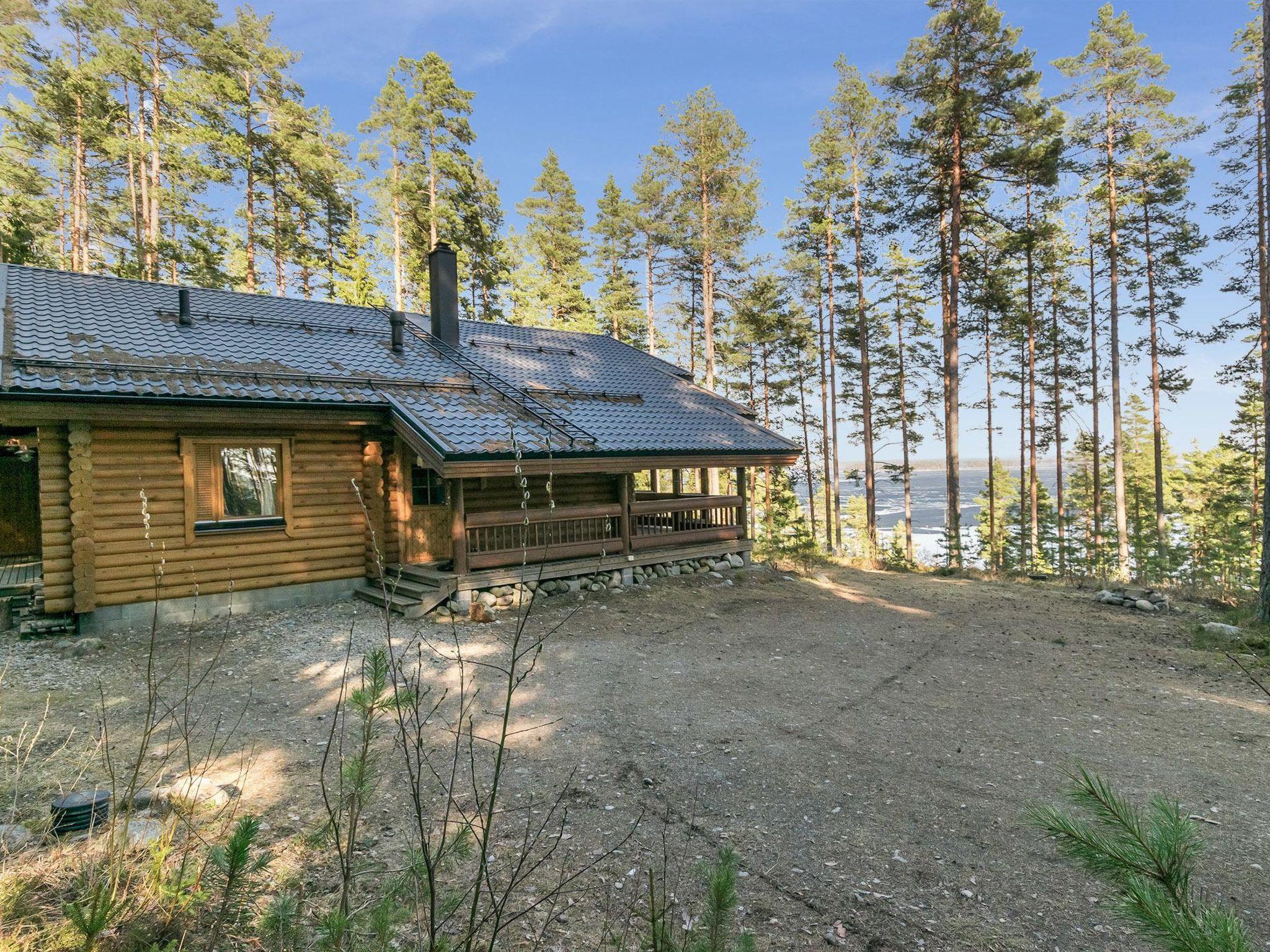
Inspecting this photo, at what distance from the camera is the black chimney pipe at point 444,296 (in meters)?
13.4

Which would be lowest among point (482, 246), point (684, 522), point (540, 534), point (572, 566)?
point (572, 566)

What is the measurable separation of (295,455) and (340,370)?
70.5 inches

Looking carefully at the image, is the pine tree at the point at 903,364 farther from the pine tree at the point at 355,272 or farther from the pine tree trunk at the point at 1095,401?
the pine tree at the point at 355,272

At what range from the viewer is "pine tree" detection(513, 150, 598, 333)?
26.6 meters

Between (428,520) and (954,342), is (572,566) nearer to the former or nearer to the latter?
(428,520)

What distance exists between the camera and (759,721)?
17.5ft

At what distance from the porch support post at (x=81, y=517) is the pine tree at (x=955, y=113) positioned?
645 inches

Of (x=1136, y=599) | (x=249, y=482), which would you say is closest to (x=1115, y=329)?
(x=1136, y=599)

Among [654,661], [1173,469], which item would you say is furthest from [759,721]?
[1173,469]

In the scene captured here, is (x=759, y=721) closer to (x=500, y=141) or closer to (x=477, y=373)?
(x=477, y=373)

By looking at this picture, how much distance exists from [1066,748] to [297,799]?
5634 mm

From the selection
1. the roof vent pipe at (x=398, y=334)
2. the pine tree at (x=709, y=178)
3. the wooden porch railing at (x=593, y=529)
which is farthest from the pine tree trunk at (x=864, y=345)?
the roof vent pipe at (x=398, y=334)

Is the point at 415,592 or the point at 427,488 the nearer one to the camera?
the point at 415,592

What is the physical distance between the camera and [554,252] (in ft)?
87.2
